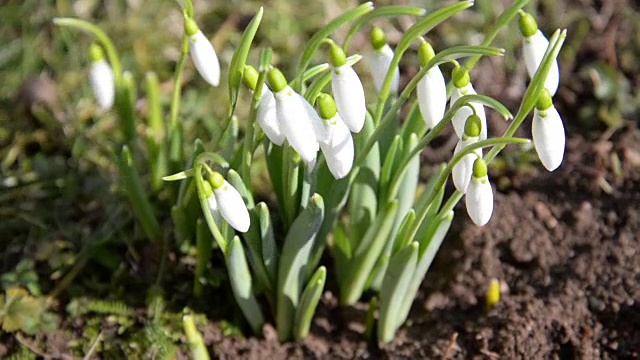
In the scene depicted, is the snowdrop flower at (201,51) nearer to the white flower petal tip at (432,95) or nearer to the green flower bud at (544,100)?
the white flower petal tip at (432,95)

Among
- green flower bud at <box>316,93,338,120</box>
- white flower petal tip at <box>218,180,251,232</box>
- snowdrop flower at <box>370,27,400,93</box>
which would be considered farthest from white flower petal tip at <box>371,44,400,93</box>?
white flower petal tip at <box>218,180,251,232</box>

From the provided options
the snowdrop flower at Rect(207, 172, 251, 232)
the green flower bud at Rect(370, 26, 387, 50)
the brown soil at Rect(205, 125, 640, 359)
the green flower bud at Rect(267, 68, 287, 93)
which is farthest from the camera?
the brown soil at Rect(205, 125, 640, 359)

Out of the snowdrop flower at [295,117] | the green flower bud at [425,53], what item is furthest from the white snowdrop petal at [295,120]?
the green flower bud at [425,53]

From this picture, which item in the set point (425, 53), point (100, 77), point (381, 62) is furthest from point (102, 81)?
point (425, 53)

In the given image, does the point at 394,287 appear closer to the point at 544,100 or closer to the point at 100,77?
the point at 544,100

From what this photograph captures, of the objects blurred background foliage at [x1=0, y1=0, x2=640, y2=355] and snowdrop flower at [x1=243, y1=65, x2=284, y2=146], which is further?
blurred background foliage at [x1=0, y1=0, x2=640, y2=355]

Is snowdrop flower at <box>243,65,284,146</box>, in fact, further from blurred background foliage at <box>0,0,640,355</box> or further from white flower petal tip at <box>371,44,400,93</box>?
blurred background foliage at <box>0,0,640,355</box>

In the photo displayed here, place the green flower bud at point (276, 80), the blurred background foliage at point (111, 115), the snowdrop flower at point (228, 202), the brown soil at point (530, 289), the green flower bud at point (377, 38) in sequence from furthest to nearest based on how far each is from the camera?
the blurred background foliage at point (111, 115)
the brown soil at point (530, 289)
the green flower bud at point (377, 38)
the snowdrop flower at point (228, 202)
the green flower bud at point (276, 80)
